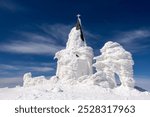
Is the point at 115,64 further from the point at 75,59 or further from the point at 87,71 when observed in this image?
the point at 75,59

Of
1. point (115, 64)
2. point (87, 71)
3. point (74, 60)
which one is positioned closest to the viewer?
point (115, 64)

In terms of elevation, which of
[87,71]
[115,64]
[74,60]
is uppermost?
[74,60]

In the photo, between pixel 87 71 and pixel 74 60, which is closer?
pixel 74 60

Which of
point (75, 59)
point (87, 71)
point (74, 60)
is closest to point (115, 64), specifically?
point (87, 71)

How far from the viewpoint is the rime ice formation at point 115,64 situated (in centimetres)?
4907

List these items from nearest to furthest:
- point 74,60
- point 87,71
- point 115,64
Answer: point 115,64 < point 74,60 < point 87,71

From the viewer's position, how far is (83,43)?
56.5 meters

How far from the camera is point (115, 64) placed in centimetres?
5038

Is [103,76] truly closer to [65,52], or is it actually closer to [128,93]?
Result: [128,93]

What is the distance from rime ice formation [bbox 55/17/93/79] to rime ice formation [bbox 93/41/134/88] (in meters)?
2.37

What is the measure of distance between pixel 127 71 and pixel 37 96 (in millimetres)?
21476

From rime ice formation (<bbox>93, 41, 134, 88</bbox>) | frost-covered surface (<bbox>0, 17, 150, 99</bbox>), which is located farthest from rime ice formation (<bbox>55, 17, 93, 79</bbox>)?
rime ice formation (<bbox>93, 41, 134, 88</bbox>)

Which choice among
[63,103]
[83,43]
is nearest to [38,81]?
[83,43]

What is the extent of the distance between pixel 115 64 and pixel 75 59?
6942 mm
